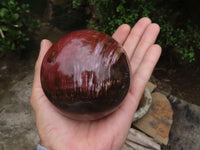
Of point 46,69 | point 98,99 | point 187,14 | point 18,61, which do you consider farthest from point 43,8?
point 98,99

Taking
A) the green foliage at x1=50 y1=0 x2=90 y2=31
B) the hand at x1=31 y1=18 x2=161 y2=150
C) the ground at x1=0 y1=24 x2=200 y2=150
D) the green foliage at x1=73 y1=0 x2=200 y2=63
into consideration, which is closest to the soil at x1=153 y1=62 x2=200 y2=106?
the ground at x1=0 y1=24 x2=200 y2=150

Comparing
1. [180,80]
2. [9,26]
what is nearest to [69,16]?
[9,26]

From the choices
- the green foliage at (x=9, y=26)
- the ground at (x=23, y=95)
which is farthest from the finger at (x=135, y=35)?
the green foliage at (x=9, y=26)

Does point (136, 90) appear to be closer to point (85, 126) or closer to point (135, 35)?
point (85, 126)

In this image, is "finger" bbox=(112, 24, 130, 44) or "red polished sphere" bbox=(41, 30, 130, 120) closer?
"red polished sphere" bbox=(41, 30, 130, 120)

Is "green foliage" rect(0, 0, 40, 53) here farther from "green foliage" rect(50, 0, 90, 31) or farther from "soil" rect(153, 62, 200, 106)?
"soil" rect(153, 62, 200, 106)

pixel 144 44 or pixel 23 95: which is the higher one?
pixel 144 44

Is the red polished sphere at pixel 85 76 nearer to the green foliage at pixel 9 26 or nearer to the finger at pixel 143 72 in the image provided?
the finger at pixel 143 72
